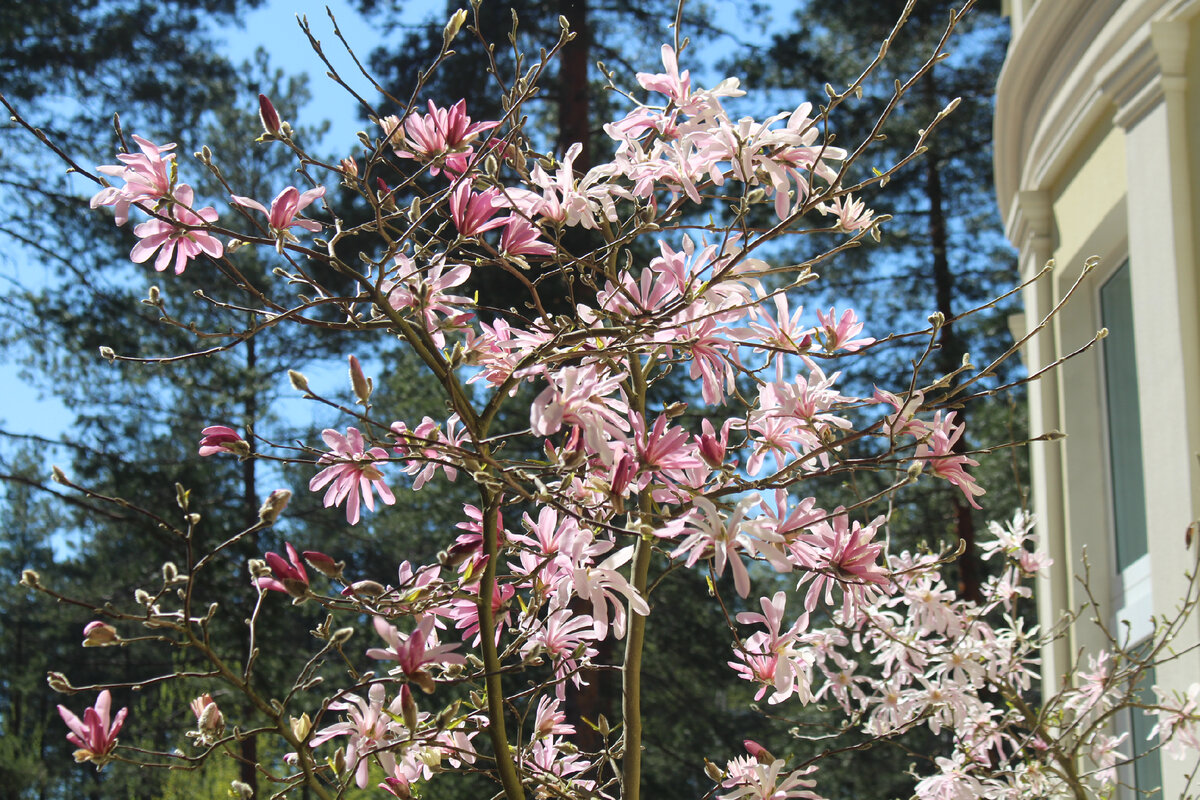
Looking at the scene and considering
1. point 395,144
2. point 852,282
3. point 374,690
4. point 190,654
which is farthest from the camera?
point 852,282

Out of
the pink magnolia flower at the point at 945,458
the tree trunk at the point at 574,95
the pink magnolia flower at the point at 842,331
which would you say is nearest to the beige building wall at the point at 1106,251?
the pink magnolia flower at the point at 945,458

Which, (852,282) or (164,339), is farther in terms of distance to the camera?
(852,282)

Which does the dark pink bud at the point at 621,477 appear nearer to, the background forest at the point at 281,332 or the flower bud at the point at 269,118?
the flower bud at the point at 269,118

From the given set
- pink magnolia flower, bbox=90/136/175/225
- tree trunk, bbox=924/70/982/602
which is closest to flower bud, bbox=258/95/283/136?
pink magnolia flower, bbox=90/136/175/225

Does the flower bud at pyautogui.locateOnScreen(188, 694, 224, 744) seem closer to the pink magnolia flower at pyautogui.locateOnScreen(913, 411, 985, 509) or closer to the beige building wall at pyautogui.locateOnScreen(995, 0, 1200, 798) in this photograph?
the pink magnolia flower at pyautogui.locateOnScreen(913, 411, 985, 509)

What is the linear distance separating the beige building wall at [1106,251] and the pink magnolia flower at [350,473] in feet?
6.91

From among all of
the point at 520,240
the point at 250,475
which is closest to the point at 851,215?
the point at 520,240

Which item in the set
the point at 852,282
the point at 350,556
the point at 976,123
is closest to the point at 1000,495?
the point at 852,282

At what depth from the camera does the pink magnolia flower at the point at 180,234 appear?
4.82 ft

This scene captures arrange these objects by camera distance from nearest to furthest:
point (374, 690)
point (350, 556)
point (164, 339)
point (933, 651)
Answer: point (374, 690), point (933, 651), point (164, 339), point (350, 556)

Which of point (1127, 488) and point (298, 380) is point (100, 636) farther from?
point (1127, 488)

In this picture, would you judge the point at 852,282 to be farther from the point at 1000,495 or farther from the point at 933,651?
the point at 933,651

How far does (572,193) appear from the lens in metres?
1.60

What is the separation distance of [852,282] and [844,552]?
10851 millimetres
